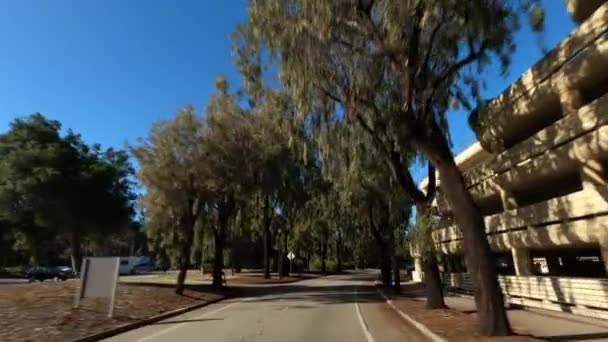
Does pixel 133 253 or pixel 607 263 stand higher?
pixel 133 253

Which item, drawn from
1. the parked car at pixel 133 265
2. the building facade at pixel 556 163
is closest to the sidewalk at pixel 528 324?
the building facade at pixel 556 163

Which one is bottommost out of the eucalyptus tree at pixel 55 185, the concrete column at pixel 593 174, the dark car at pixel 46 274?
the dark car at pixel 46 274

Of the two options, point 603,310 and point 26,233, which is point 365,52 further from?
point 26,233

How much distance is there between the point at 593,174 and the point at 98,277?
55.7ft

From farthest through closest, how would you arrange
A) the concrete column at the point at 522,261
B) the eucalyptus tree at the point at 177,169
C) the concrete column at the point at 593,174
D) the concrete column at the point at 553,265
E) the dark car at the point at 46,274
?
the dark car at the point at 46,274, the eucalyptus tree at the point at 177,169, the concrete column at the point at 553,265, the concrete column at the point at 522,261, the concrete column at the point at 593,174

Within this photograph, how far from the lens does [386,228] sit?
32.7m

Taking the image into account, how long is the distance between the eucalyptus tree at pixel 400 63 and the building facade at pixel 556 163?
2995 mm

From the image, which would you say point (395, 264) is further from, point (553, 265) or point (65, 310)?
point (65, 310)

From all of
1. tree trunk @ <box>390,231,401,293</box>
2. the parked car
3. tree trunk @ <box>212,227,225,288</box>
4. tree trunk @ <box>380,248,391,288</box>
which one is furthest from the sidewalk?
the parked car

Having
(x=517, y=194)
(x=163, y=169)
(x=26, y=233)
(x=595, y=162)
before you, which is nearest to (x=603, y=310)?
(x=595, y=162)

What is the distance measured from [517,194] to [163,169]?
17.2m

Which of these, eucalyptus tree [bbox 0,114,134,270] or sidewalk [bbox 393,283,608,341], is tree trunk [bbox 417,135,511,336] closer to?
sidewalk [bbox 393,283,608,341]

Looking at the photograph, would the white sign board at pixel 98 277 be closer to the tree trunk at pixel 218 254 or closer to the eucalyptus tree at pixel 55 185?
the tree trunk at pixel 218 254

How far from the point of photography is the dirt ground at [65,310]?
14633mm
